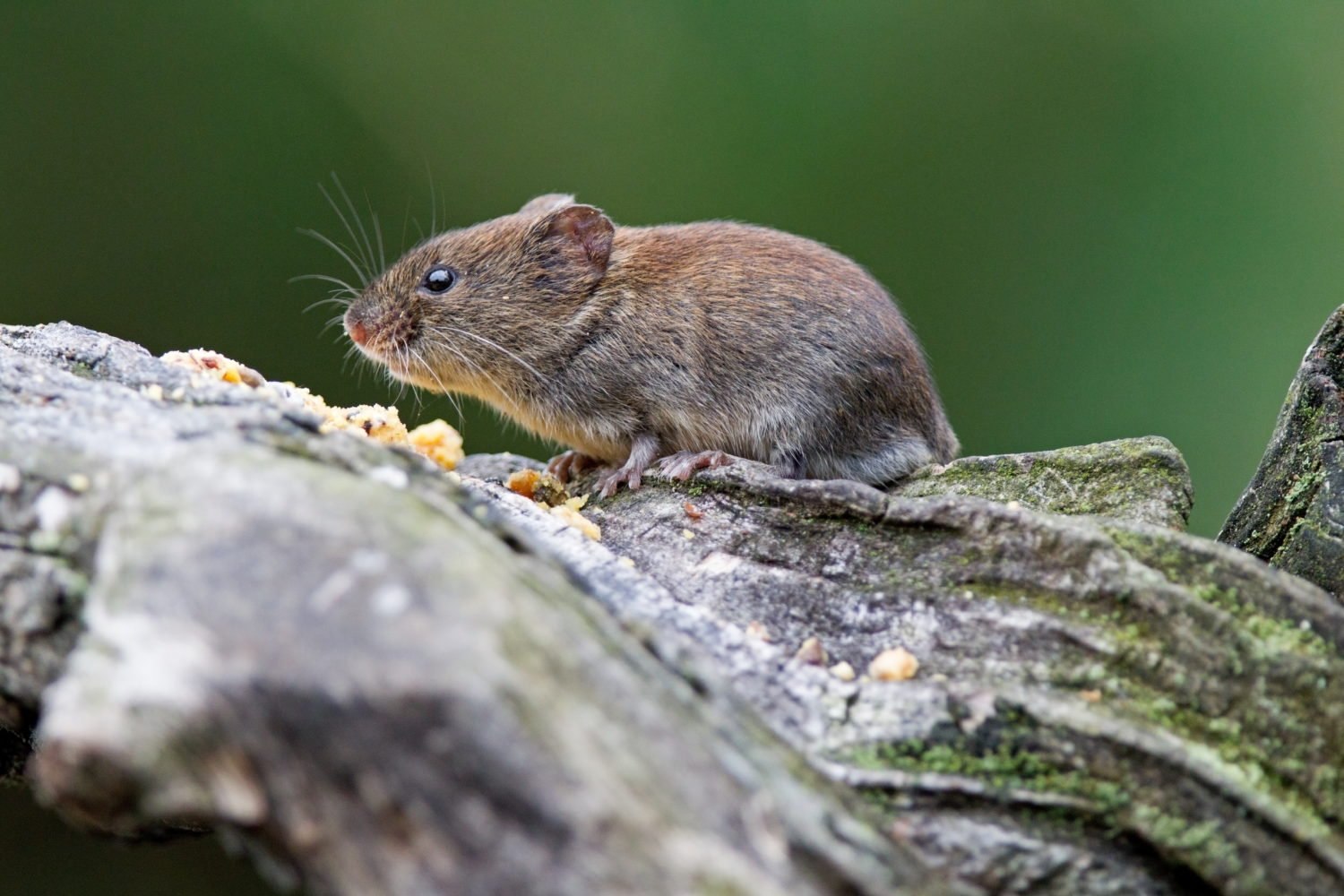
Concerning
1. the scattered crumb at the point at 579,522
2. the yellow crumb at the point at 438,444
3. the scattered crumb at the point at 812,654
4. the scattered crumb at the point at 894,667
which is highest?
the scattered crumb at the point at 894,667

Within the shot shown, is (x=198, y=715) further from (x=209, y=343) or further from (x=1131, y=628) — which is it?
(x=209, y=343)

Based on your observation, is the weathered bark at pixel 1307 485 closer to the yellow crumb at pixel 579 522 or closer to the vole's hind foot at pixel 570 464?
the yellow crumb at pixel 579 522

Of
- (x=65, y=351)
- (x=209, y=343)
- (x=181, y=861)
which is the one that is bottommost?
(x=181, y=861)

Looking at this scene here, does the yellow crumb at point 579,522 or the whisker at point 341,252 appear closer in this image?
the yellow crumb at point 579,522

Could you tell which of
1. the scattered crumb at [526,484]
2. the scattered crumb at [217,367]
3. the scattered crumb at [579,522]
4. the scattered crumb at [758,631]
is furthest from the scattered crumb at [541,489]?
the scattered crumb at [758,631]

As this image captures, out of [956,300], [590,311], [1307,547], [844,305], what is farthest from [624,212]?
[1307,547]

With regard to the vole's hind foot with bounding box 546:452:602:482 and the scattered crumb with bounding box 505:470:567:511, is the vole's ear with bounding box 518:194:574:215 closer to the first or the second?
the vole's hind foot with bounding box 546:452:602:482

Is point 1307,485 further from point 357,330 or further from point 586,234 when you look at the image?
point 357,330

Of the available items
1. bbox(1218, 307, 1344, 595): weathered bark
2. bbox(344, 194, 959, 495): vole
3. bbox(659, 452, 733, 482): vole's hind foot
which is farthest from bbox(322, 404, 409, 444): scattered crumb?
bbox(1218, 307, 1344, 595): weathered bark
